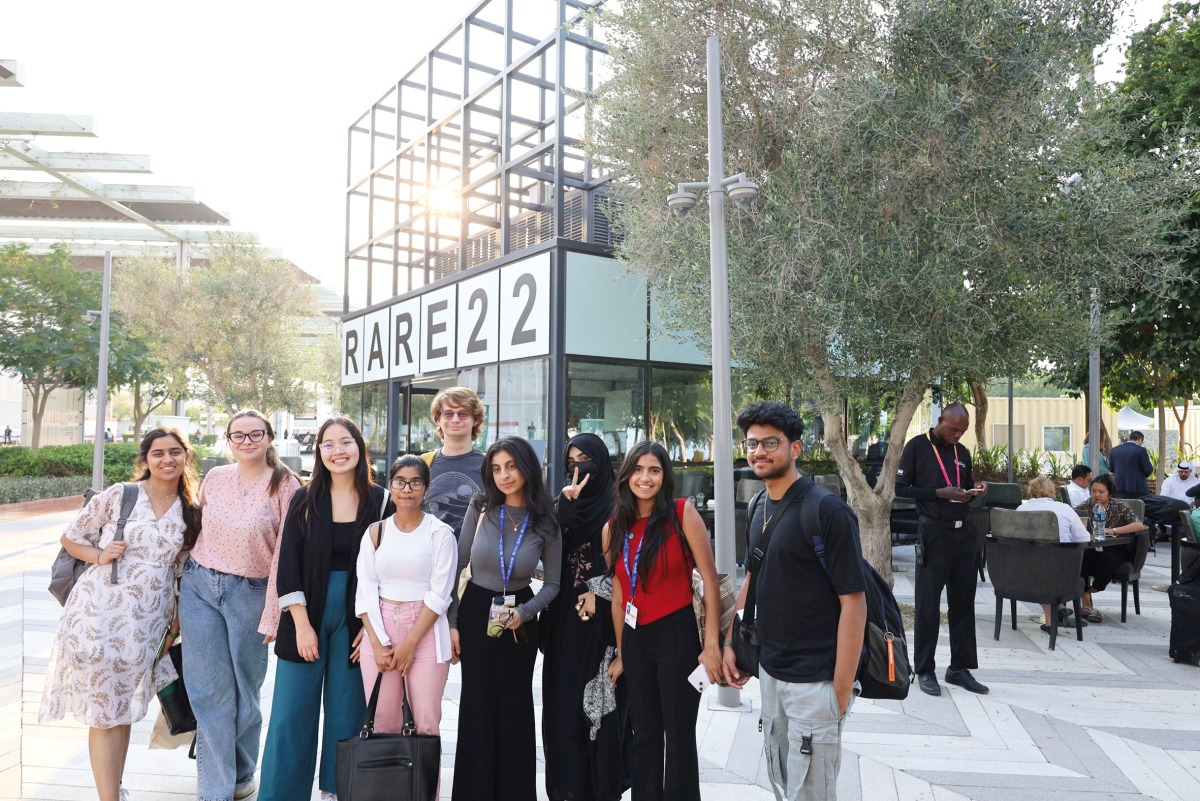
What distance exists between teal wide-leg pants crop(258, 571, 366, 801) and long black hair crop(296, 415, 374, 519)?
1.01ft

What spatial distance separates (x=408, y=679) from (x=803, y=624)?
159 centimetres

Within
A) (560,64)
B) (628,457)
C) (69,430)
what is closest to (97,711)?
(628,457)

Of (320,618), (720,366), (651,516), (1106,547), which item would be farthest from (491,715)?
(1106,547)

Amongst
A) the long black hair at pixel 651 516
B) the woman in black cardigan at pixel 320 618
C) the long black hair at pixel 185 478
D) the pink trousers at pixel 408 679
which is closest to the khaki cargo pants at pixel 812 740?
the long black hair at pixel 651 516

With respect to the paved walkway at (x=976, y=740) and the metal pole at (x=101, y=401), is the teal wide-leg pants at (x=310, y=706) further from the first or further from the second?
the metal pole at (x=101, y=401)

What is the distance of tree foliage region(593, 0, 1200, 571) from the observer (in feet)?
21.7

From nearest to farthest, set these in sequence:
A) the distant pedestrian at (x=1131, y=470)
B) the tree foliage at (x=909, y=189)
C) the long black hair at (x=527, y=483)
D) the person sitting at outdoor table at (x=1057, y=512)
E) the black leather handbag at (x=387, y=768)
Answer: the black leather handbag at (x=387, y=768)
the long black hair at (x=527, y=483)
the person sitting at outdoor table at (x=1057, y=512)
the tree foliage at (x=909, y=189)
the distant pedestrian at (x=1131, y=470)

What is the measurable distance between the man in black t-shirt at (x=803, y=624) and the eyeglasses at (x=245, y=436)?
2124mm

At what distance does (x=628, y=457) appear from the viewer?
300cm

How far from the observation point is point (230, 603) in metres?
3.21

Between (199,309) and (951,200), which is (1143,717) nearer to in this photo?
(951,200)

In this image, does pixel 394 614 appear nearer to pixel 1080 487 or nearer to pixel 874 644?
pixel 874 644

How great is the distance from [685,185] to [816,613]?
15.2 feet

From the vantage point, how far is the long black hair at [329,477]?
10.4 feet
